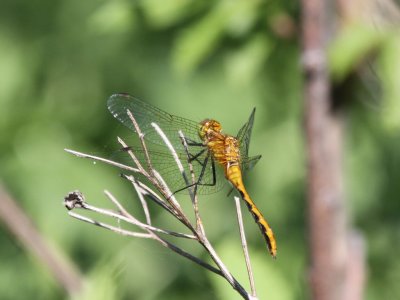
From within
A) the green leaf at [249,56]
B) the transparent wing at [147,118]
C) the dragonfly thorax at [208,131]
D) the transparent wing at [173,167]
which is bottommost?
the transparent wing at [173,167]

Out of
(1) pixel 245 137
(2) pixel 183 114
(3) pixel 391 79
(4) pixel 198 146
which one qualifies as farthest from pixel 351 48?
(2) pixel 183 114

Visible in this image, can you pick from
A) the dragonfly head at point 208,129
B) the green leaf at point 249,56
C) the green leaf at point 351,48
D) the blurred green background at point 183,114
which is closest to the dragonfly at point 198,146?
the dragonfly head at point 208,129

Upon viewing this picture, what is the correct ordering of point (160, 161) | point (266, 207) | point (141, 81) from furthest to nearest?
1. point (141, 81)
2. point (266, 207)
3. point (160, 161)

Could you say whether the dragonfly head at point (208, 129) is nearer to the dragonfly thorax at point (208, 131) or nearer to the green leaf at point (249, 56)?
the dragonfly thorax at point (208, 131)

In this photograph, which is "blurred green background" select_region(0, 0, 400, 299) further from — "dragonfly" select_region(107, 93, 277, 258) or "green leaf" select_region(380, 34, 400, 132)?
"dragonfly" select_region(107, 93, 277, 258)

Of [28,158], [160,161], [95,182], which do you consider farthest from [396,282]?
[160,161]

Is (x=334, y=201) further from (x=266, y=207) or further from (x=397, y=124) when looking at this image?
(x=266, y=207)

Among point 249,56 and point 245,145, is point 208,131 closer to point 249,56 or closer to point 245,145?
point 245,145

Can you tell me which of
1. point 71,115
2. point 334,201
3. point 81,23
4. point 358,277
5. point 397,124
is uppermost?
point 81,23
